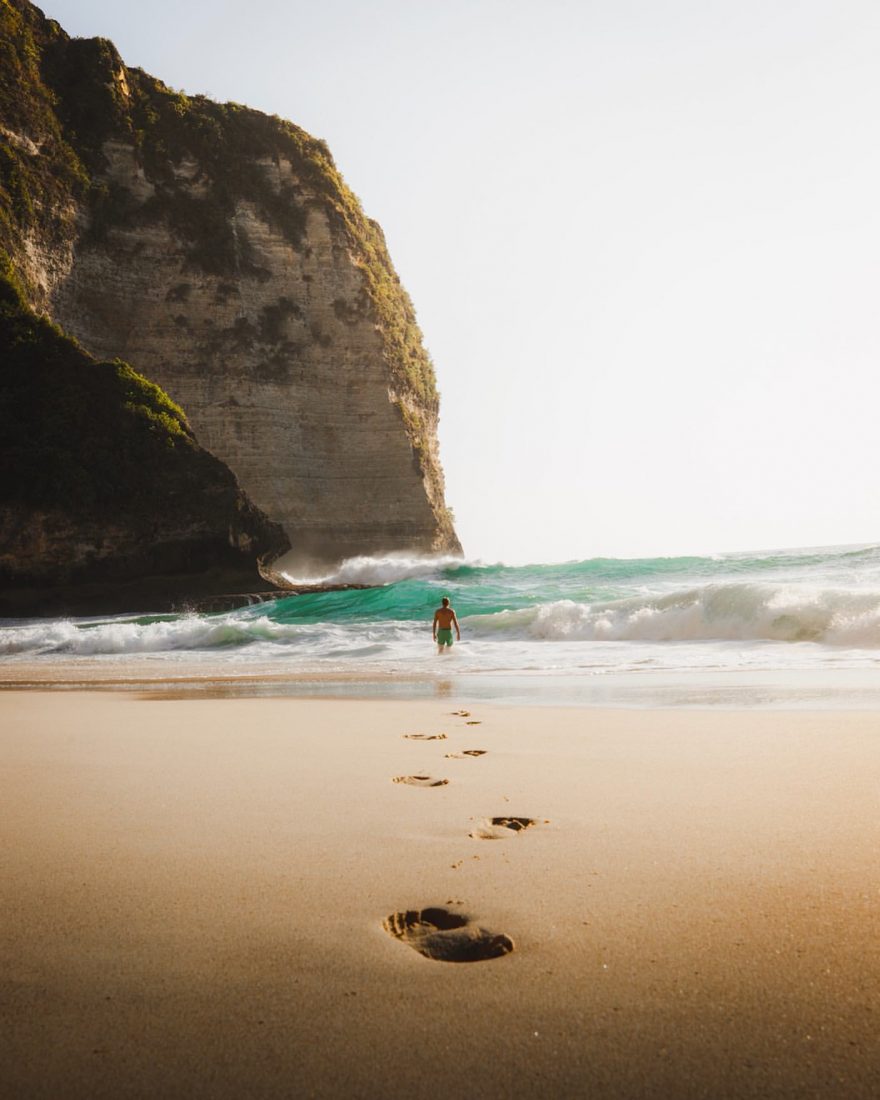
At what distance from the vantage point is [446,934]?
1.81 metres

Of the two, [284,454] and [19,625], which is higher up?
[284,454]

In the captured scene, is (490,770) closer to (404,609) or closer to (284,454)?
(404,609)

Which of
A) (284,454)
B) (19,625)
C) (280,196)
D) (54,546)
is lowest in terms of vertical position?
(19,625)

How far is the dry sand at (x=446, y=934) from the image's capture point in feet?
4.19

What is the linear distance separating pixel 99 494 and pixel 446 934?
25.0 m

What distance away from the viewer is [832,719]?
4879 mm

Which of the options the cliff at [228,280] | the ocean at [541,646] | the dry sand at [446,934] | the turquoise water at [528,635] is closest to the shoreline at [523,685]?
the ocean at [541,646]

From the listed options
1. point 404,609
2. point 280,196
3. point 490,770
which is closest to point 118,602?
point 404,609

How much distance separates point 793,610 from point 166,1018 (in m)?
14.0

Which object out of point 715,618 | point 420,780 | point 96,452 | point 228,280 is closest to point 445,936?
point 420,780

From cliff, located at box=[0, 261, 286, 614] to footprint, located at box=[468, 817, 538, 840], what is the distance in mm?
22446

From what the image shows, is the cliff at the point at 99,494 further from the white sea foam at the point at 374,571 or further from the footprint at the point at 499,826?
the footprint at the point at 499,826

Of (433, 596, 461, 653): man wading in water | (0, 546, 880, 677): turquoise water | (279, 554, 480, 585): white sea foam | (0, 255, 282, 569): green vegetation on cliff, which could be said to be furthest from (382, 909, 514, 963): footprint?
(279, 554, 480, 585): white sea foam

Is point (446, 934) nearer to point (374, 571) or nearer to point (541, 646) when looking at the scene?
point (541, 646)
